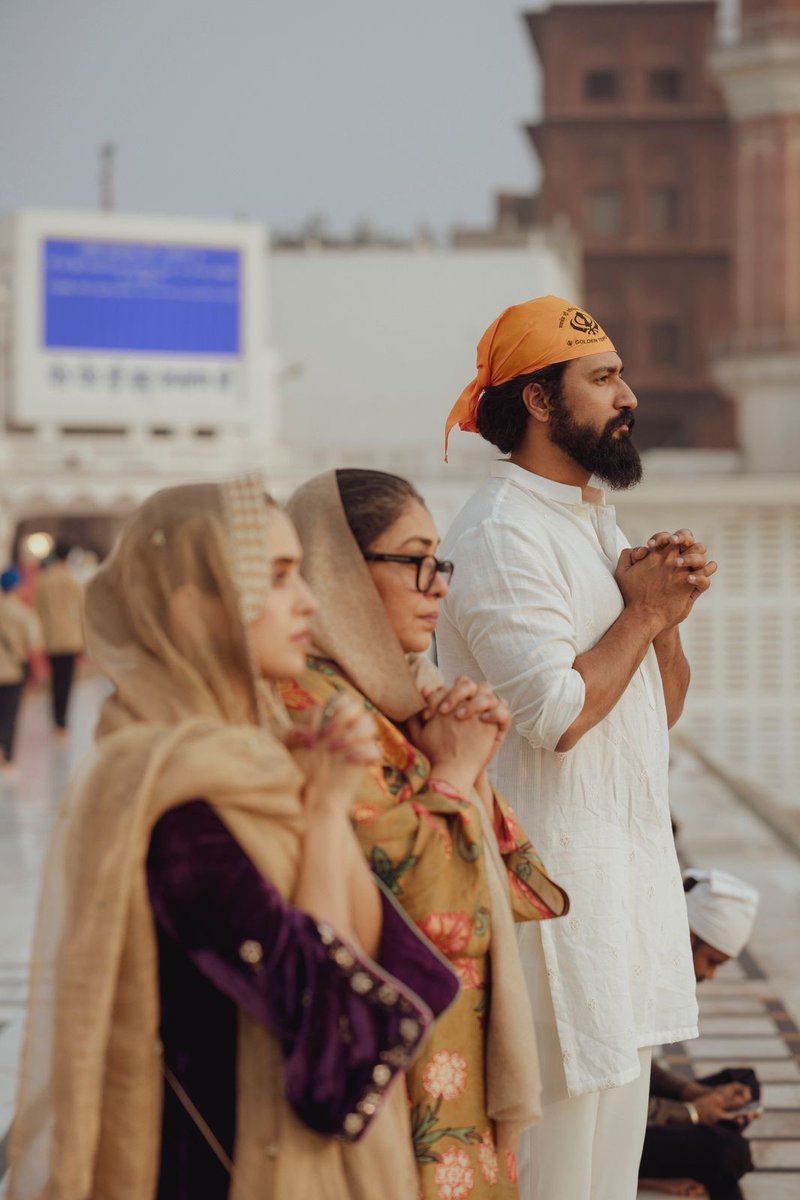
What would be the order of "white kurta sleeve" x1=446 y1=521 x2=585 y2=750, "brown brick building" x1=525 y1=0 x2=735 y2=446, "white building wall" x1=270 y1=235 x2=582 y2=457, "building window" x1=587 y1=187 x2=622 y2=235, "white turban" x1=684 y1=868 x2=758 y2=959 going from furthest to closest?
1. "building window" x1=587 y1=187 x2=622 y2=235
2. "brown brick building" x1=525 y1=0 x2=735 y2=446
3. "white building wall" x1=270 y1=235 x2=582 y2=457
4. "white turban" x1=684 y1=868 x2=758 y2=959
5. "white kurta sleeve" x1=446 y1=521 x2=585 y2=750

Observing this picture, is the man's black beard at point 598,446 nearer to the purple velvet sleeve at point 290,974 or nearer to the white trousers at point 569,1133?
the white trousers at point 569,1133

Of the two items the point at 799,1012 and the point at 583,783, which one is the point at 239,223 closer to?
the point at 799,1012

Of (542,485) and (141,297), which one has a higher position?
(141,297)

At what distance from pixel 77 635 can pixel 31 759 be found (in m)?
1.66

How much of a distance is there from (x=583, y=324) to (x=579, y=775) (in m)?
0.66

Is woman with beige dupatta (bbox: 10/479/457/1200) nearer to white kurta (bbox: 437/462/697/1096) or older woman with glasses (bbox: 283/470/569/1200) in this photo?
older woman with glasses (bbox: 283/470/569/1200)

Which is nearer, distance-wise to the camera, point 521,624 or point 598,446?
point 521,624

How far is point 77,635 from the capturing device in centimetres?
1255

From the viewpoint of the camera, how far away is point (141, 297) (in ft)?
83.4

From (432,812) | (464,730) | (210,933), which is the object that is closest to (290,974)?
(210,933)

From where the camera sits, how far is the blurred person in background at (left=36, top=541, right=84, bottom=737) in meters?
12.2

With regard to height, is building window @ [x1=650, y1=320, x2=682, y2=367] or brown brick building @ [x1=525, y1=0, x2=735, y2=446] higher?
brown brick building @ [x1=525, y1=0, x2=735, y2=446]

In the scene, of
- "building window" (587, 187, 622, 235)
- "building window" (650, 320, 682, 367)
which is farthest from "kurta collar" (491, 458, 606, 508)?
"building window" (587, 187, 622, 235)

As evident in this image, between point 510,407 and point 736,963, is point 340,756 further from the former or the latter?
point 736,963
